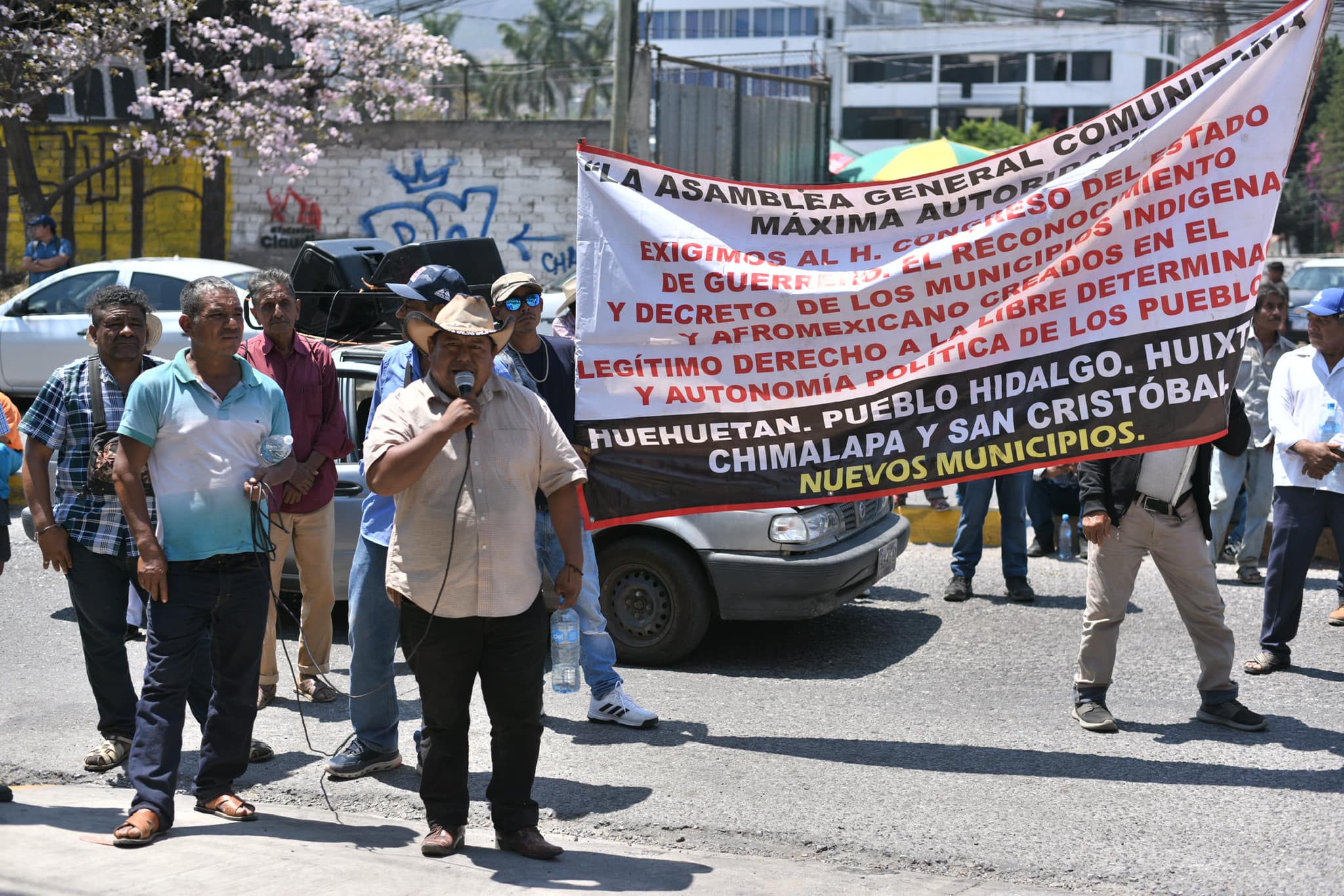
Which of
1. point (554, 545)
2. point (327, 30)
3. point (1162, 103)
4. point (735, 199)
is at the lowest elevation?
point (554, 545)

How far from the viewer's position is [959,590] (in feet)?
27.8

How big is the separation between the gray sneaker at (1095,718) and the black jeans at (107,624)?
11.9 feet

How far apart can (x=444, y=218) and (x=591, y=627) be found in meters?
16.6

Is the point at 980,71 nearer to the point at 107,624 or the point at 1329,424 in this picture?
the point at 1329,424

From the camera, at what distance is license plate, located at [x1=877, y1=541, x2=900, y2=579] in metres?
7.34

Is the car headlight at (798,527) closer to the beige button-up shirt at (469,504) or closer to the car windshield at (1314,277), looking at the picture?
the beige button-up shirt at (469,504)

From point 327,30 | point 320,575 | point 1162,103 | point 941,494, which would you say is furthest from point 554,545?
point 327,30

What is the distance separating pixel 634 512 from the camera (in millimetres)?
5938

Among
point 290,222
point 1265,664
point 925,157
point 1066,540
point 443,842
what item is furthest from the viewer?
point 290,222

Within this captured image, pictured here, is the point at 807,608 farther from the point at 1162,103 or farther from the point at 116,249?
the point at 116,249

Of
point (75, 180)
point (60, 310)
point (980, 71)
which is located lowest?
point (60, 310)

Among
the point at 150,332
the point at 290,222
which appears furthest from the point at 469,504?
the point at 290,222

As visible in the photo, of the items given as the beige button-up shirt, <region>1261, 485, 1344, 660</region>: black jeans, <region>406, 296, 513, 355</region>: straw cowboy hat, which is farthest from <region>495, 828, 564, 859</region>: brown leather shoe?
<region>1261, 485, 1344, 660</region>: black jeans

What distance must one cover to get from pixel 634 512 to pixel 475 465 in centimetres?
170
